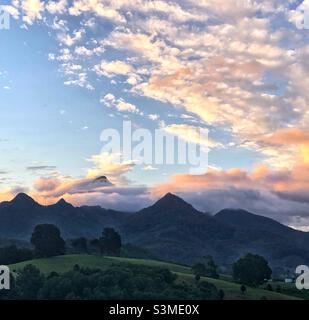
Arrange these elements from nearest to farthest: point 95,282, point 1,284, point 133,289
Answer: point 95,282 → point 133,289 → point 1,284

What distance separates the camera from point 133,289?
581ft
